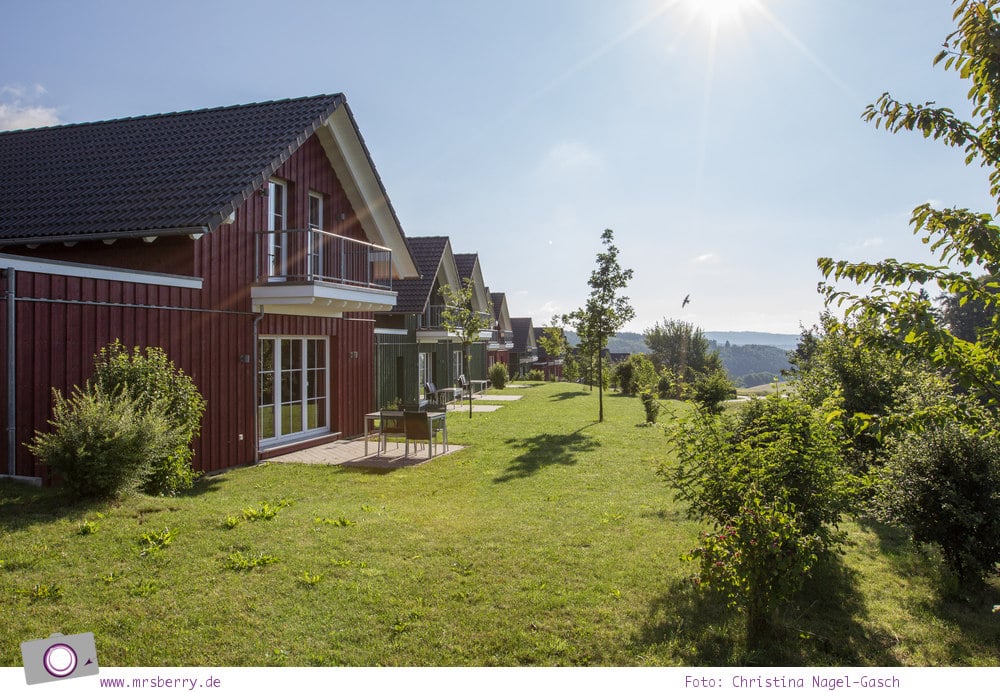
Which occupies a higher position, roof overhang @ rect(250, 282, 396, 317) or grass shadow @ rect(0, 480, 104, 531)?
roof overhang @ rect(250, 282, 396, 317)

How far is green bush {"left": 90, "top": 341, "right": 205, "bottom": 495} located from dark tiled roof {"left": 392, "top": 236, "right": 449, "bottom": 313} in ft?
43.2

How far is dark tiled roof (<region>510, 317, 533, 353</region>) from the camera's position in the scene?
52469 mm

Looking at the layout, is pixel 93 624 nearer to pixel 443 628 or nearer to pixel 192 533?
pixel 192 533

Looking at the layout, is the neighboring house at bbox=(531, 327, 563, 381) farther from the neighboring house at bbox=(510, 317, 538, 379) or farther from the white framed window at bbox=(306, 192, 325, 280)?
the white framed window at bbox=(306, 192, 325, 280)

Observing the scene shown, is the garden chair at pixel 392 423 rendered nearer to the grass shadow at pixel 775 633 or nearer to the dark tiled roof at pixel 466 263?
the grass shadow at pixel 775 633

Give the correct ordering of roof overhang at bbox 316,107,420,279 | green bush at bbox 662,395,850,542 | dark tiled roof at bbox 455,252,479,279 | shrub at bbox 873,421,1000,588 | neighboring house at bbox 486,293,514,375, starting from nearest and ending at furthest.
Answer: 1. green bush at bbox 662,395,850,542
2. shrub at bbox 873,421,1000,588
3. roof overhang at bbox 316,107,420,279
4. dark tiled roof at bbox 455,252,479,279
5. neighboring house at bbox 486,293,514,375

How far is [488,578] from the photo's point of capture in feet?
15.9

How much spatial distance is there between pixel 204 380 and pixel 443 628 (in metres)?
6.88

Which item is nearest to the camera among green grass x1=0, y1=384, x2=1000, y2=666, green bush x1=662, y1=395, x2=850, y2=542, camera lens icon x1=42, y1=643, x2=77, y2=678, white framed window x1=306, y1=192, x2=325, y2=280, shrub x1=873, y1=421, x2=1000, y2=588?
camera lens icon x1=42, y1=643, x2=77, y2=678

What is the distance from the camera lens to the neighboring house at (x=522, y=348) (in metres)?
50.1

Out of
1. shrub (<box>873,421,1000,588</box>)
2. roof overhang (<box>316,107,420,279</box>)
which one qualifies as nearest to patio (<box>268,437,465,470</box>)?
roof overhang (<box>316,107,420,279</box>)

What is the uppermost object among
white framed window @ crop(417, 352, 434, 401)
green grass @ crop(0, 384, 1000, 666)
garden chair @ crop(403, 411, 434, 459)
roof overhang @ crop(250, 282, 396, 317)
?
roof overhang @ crop(250, 282, 396, 317)

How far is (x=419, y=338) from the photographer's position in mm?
22844

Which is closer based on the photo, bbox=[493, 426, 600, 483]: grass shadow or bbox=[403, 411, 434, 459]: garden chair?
bbox=[493, 426, 600, 483]: grass shadow
